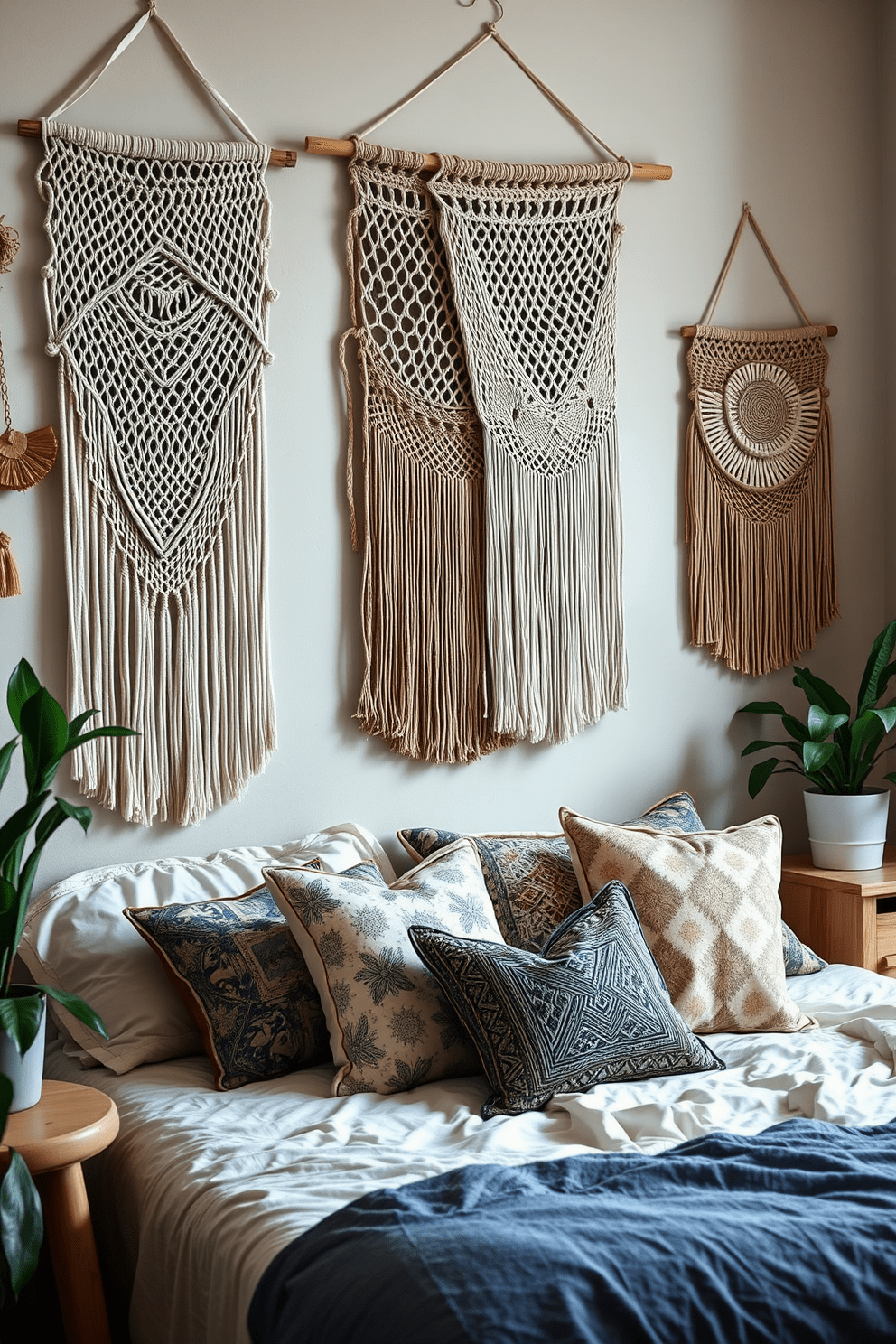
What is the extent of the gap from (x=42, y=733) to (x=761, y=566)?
187 cm

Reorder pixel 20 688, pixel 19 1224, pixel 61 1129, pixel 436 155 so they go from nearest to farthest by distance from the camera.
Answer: pixel 19 1224
pixel 61 1129
pixel 20 688
pixel 436 155

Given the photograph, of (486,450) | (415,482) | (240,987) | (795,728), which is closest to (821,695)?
(795,728)

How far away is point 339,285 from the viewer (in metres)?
2.55

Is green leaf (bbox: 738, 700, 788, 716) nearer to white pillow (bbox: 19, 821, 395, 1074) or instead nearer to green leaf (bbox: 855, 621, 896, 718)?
green leaf (bbox: 855, 621, 896, 718)

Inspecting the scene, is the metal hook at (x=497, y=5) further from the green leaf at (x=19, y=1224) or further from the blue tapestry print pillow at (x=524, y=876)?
the green leaf at (x=19, y=1224)

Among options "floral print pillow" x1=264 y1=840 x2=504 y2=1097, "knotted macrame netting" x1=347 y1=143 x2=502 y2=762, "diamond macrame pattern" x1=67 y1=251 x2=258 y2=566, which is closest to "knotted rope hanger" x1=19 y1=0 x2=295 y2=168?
"knotted macrame netting" x1=347 y1=143 x2=502 y2=762

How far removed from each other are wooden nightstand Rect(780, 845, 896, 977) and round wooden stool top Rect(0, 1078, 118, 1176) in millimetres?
1648

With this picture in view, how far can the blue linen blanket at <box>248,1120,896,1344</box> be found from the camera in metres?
1.19

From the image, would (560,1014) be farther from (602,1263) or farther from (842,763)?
(842,763)

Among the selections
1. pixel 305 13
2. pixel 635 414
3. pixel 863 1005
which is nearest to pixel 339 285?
pixel 305 13

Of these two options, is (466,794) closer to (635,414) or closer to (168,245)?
(635,414)

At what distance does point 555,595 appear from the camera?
2.74 meters

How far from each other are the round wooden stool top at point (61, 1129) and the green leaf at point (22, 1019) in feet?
0.33

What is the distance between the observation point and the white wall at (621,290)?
7.63 ft
